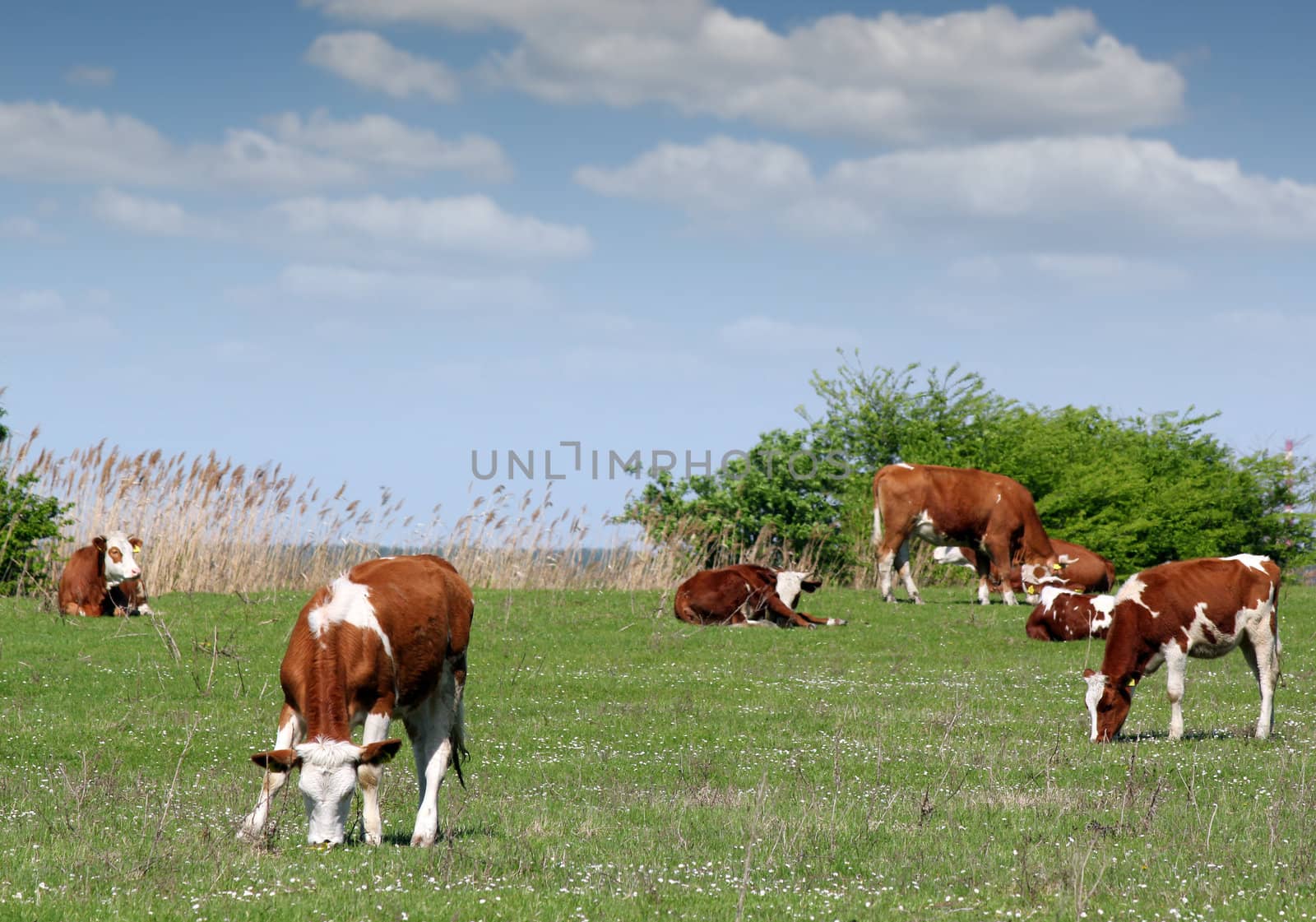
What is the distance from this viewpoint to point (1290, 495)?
135 feet

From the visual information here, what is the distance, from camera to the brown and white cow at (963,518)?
87.8ft

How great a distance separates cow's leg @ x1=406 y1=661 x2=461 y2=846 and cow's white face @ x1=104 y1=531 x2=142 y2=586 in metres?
15.4

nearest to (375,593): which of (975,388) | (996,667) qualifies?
(996,667)

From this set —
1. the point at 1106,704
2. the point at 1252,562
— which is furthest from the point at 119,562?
the point at 1252,562

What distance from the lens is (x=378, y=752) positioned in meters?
7.90

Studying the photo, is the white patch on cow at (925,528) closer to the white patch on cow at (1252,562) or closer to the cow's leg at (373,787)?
the white patch on cow at (1252,562)

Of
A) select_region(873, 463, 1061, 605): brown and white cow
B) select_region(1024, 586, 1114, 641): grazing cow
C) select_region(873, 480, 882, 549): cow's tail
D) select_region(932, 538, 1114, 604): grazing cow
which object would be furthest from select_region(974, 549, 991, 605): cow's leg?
select_region(1024, 586, 1114, 641): grazing cow

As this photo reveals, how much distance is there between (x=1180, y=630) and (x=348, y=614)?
879 centimetres

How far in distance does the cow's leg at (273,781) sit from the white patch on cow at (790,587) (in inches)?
604

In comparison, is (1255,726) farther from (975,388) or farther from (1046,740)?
(975,388)

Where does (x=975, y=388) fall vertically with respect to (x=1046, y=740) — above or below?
above

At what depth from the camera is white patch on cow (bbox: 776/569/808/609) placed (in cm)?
2327

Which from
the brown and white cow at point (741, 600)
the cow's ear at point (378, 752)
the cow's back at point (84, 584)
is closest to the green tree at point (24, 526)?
the cow's back at point (84, 584)

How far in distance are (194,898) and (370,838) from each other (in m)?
1.59
